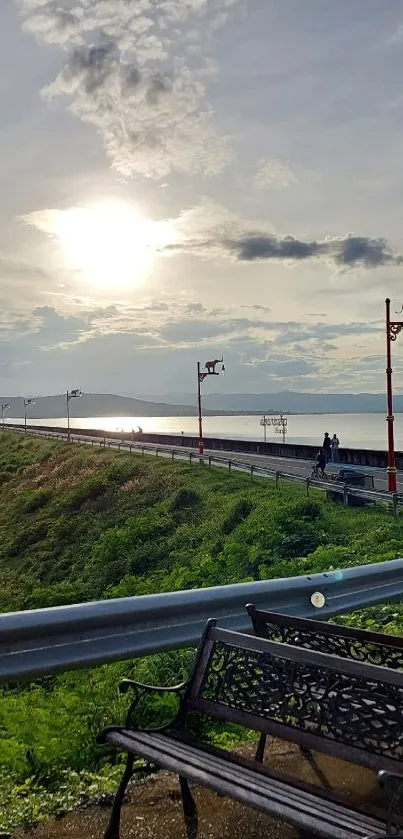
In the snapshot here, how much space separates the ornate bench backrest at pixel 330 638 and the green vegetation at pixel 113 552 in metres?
1.02

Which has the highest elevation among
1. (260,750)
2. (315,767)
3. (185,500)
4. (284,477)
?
(284,477)

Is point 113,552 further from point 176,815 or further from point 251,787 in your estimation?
point 251,787

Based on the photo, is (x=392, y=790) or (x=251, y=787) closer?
(x=392, y=790)

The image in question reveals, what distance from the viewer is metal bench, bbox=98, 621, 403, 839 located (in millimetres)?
3068

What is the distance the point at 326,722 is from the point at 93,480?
30.1 meters

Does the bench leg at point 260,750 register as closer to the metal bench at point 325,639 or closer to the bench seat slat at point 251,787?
the metal bench at point 325,639

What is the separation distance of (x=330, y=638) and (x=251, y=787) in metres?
1.36

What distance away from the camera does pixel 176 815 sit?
148 inches

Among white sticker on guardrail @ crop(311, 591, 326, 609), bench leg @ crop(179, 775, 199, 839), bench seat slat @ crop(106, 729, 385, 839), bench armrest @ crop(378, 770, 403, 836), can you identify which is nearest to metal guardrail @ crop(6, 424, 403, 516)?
white sticker on guardrail @ crop(311, 591, 326, 609)

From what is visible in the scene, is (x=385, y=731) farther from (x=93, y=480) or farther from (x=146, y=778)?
(x=93, y=480)

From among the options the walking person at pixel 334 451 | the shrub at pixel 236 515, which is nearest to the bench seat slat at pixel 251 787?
the shrub at pixel 236 515

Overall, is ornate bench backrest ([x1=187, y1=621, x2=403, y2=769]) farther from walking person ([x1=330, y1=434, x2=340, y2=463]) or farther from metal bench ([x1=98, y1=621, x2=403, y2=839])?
walking person ([x1=330, y1=434, x2=340, y2=463])

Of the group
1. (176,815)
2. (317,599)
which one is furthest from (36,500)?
(176,815)

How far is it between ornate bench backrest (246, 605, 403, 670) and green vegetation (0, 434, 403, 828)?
102cm
